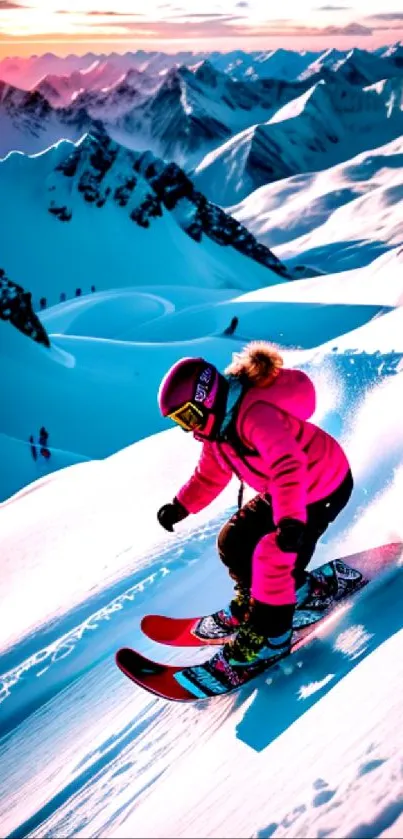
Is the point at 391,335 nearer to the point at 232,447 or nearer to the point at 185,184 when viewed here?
the point at 232,447

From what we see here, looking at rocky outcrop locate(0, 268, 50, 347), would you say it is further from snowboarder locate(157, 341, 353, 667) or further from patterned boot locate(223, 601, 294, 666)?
patterned boot locate(223, 601, 294, 666)

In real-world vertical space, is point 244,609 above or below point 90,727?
above

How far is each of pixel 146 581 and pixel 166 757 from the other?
1626 mm

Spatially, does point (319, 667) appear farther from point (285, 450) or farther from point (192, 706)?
point (285, 450)

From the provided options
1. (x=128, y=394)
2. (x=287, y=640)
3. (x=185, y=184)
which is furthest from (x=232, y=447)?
(x=185, y=184)

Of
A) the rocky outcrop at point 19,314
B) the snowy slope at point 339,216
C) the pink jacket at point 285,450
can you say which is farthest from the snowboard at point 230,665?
the snowy slope at point 339,216

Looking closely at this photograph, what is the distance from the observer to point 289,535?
117 inches

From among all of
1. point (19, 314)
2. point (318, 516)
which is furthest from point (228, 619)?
point (19, 314)

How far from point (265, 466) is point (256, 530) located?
0.37m

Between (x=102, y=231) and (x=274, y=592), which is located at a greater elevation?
(x=102, y=231)

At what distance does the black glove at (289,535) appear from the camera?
298 cm

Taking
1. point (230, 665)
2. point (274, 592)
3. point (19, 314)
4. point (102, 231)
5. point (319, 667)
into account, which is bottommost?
point (19, 314)

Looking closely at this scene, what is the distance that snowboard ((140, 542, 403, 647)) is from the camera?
12.0 feet

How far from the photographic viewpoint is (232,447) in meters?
3.29
